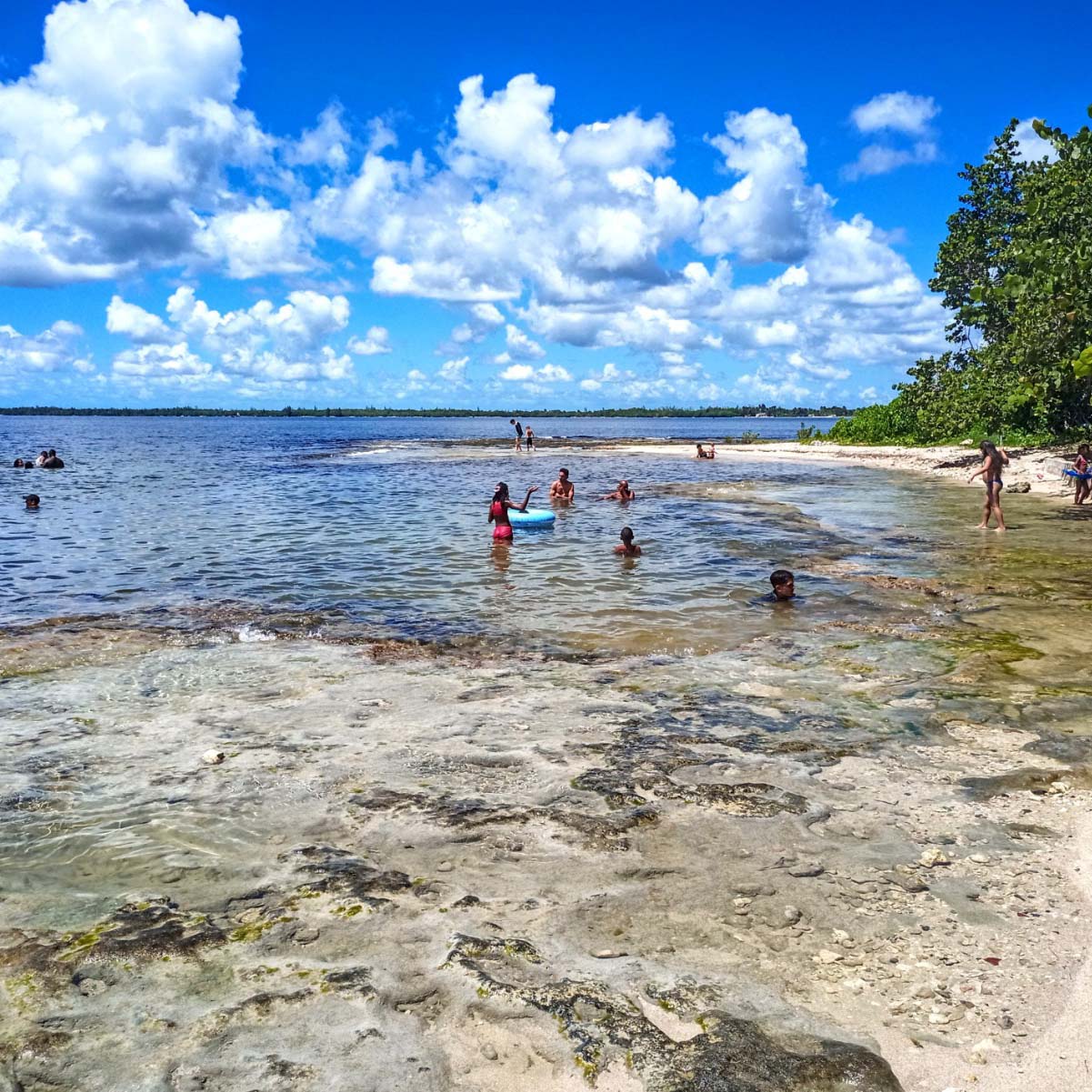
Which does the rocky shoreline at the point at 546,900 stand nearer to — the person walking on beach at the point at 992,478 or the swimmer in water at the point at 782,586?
the swimmer in water at the point at 782,586

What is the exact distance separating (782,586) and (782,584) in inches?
3.8

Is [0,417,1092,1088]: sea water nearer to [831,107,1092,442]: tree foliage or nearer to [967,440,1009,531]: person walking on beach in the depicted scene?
[967,440,1009,531]: person walking on beach

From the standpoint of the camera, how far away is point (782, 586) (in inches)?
561

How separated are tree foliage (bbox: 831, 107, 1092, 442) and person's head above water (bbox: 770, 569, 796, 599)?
10130 mm

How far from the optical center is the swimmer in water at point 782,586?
1409 centimetres

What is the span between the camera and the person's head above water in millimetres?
14086

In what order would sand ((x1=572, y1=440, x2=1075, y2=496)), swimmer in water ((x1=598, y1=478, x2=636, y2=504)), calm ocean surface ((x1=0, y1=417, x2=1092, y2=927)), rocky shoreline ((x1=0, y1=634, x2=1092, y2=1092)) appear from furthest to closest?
sand ((x1=572, y1=440, x2=1075, y2=496))
swimmer in water ((x1=598, y1=478, x2=636, y2=504))
calm ocean surface ((x1=0, y1=417, x2=1092, y2=927))
rocky shoreline ((x1=0, y1=634, x2=1092, y2=1092))

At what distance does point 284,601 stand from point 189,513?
1727 centimetres

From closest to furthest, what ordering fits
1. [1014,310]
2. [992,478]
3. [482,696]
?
[482,696]
[992,478]
[1014,310]

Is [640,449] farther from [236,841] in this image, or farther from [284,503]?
[236,841]

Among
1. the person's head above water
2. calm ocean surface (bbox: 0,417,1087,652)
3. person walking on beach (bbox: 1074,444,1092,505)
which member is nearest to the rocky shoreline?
calm ocean surface (bbox: 0,417,1087,652)

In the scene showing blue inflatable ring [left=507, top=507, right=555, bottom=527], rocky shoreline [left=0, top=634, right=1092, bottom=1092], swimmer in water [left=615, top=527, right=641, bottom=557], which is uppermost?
blue inflatable ring [left=507, top=507, right=555, bottom=527]

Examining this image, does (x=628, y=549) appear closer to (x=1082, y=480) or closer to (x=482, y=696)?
(x=482, y=696)

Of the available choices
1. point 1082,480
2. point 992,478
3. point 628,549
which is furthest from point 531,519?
point 1082,480
